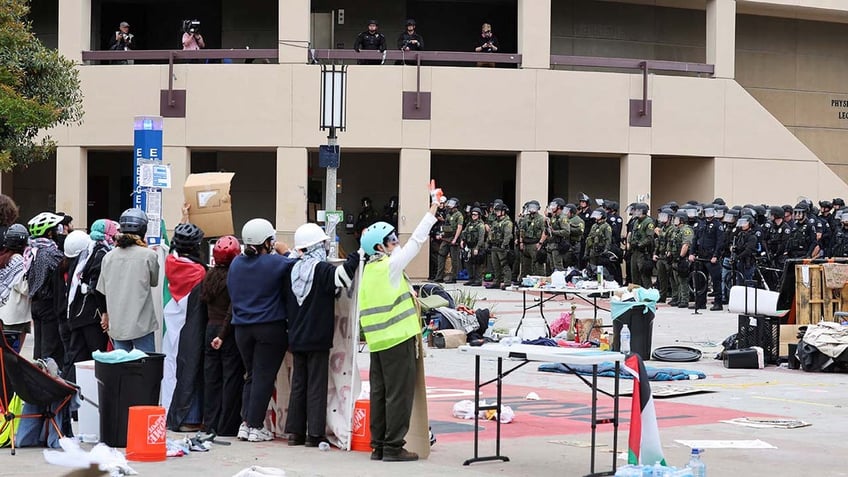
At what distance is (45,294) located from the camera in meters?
11.4

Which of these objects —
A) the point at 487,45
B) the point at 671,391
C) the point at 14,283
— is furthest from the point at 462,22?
the point at 14,283

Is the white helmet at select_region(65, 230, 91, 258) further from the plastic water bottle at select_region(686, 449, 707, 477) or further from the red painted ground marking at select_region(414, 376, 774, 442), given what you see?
the plastic water bottle at select_region(686, 449, 707, 477)

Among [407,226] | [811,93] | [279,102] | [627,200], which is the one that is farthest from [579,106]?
[811,93]

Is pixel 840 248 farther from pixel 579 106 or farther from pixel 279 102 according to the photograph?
pixel 279 102

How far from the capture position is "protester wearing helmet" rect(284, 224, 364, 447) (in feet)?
32.9

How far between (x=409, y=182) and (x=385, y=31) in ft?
19.6

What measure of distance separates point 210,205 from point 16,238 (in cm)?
192

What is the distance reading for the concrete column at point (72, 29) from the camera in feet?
105

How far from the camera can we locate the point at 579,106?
31812 mm

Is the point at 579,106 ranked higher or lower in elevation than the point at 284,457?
higher

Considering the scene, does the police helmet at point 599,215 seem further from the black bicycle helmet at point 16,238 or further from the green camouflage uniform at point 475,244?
the black bicycle helmet at point 16,238

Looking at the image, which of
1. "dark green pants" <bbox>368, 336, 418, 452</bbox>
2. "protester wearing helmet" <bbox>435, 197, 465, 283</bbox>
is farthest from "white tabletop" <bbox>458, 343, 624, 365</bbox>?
"protester wearing helmet" <bbox>435, 197, 465, 283</bbox>

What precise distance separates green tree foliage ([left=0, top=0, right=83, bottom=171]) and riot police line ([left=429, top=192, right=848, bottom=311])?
32.8 feet

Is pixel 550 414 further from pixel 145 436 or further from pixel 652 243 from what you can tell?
pixel 652 243
